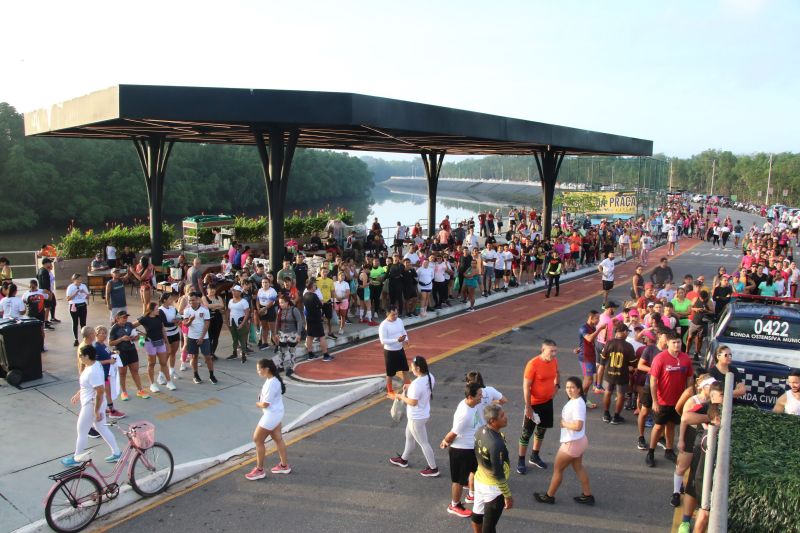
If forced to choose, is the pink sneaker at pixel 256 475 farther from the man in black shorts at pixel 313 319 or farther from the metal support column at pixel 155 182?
the metal support column at pixel 155 182

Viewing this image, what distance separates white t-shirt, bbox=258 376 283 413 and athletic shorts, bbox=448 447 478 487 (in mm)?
2255

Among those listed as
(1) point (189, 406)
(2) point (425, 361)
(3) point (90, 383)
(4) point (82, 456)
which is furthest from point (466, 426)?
(1) point (189, 406)

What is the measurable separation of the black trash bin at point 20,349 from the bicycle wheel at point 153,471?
175 inches

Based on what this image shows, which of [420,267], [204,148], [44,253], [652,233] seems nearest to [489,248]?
[420,267]

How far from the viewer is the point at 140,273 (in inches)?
676

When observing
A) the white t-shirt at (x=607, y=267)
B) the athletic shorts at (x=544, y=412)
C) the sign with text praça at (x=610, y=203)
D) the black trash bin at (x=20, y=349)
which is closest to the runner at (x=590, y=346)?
the athletic shorts at (x=544, y=412)

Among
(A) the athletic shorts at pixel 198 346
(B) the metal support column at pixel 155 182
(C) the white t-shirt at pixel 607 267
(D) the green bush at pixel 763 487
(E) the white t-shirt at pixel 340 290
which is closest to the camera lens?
(D) the green bush at pixel 763 487

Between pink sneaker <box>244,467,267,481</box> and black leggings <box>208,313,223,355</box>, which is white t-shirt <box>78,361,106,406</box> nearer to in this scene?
pink sneaker <box>244,467,267,481</box>

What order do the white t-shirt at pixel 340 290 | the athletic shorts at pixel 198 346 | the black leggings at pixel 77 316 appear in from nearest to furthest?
the athletic shorts at pixel 198 346 → the black leggings at pixel 77 316 → the white t-shirt at pixel 340 290

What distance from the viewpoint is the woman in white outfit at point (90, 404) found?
293 inches

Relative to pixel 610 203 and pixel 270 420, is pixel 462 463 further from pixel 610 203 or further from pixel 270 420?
pixel 610 203

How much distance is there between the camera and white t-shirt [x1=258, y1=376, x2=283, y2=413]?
7.36 m

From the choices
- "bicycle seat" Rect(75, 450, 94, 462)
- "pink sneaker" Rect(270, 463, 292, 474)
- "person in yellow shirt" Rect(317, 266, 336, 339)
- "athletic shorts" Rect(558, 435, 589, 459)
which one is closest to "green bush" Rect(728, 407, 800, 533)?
"athletic shorts" Rect(558, 435, 589, 459)

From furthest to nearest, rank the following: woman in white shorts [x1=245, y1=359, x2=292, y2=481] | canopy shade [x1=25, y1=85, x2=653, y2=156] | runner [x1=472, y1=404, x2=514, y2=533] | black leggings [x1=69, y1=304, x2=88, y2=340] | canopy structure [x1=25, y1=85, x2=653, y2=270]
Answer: canopy structure [x1=25, y1=85, x2=653, y2=270]
canopy shade [x1=25, y1=85, x2=653, y2=156]
black leggings [x1=69, y1=304, x2=88, y2=340]
woman in white shorts [x1=245, y1=359, x2=292, y2=481]
runner [x1=472, y1=404, x2=514, y2=533]
